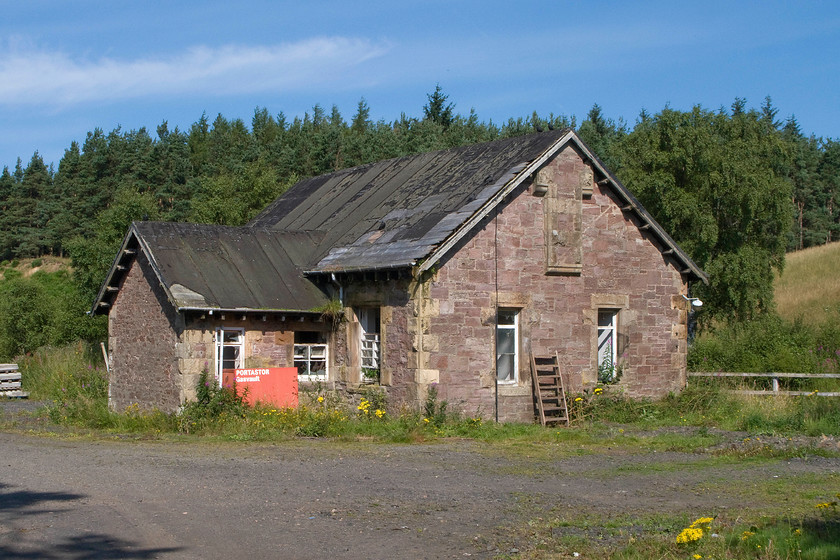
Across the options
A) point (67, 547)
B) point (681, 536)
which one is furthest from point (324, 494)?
point (681, 536)

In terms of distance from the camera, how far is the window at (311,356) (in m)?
20.8

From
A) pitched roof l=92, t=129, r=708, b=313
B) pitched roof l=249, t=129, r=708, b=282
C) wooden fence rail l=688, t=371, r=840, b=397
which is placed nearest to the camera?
pitched roof l=249, t=129, r=708, b=282

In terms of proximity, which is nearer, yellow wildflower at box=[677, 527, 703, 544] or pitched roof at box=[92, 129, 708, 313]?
yellow wildflower at box=[677, 527, 703, 544]

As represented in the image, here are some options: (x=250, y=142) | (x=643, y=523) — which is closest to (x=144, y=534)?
(x=643, y=523)

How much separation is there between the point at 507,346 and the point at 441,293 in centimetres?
212

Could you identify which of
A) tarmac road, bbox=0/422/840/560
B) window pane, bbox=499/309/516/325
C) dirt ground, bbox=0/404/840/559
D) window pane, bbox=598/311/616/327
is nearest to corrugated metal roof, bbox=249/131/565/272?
window pane, bbox=499/309/516/325

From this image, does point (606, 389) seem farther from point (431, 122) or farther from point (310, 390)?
point (431, 122)

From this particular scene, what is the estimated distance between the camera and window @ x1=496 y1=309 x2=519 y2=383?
19.5 metres

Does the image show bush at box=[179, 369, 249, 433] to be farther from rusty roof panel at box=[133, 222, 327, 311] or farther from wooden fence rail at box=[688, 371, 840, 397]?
wooden fence rail at box=[688, 371, 840, 397]

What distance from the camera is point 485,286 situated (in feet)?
62.5

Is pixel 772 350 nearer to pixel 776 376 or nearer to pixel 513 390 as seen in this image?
pixel 776 376

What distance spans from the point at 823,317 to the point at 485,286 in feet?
104

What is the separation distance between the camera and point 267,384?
63.2 ft

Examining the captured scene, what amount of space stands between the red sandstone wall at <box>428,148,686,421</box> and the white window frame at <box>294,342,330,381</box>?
3548mm
